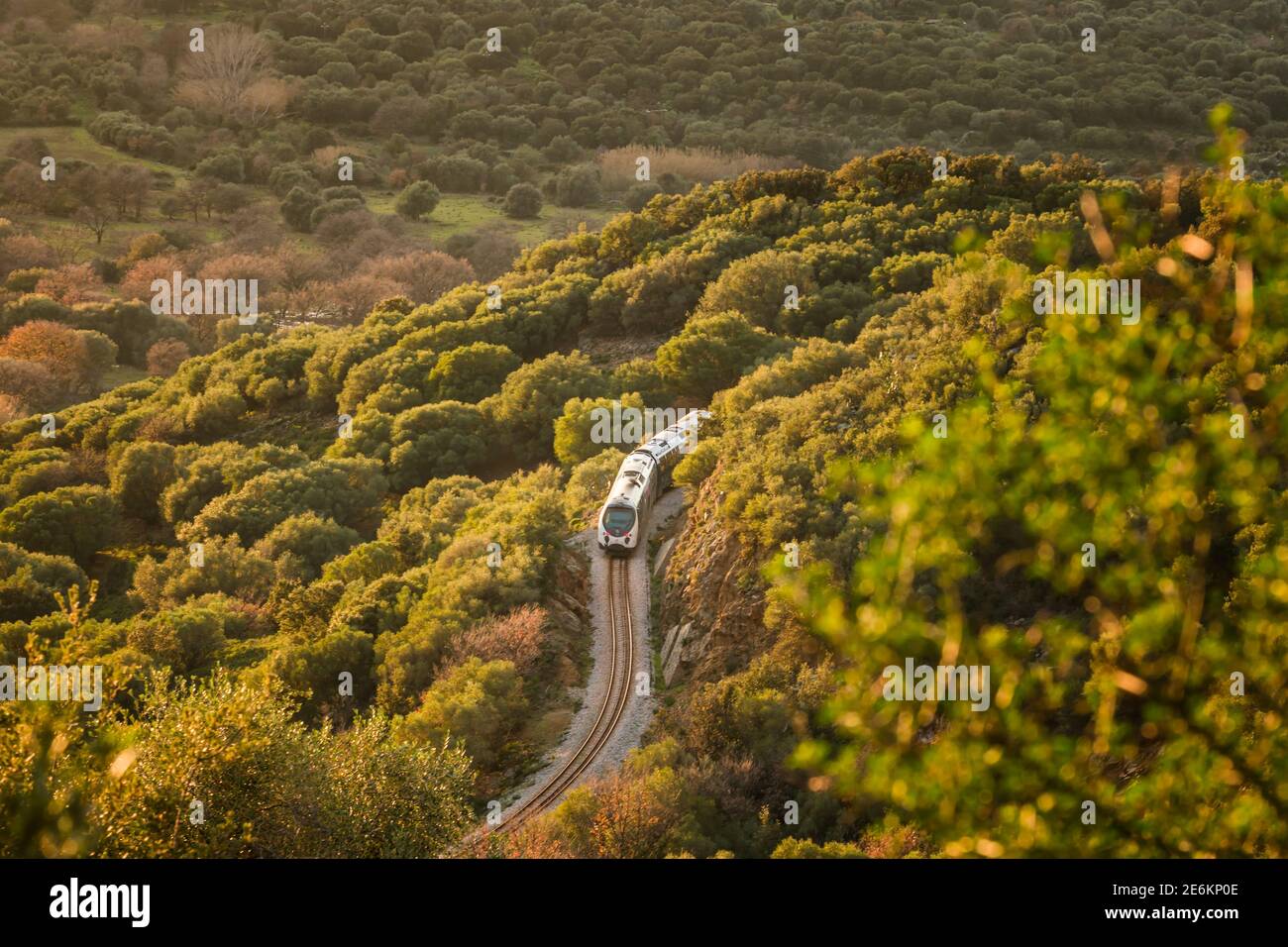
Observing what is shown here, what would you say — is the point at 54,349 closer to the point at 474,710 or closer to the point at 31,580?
the point at 31,580

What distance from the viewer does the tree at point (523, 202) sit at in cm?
11444

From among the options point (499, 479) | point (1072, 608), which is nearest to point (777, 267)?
point (499, 479)

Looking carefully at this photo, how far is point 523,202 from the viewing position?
4505 inches

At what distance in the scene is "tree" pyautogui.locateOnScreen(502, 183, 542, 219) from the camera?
4505 inches

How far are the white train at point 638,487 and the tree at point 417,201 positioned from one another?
7967cm

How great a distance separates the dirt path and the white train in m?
0.61

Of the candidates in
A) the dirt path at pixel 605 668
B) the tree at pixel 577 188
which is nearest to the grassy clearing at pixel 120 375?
the tree at pixel 577 188

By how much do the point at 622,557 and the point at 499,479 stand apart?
65.7 feet

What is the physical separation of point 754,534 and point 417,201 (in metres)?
91.8

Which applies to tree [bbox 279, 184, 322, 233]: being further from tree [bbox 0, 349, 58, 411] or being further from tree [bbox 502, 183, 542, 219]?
tree [bbox 0, 349, 58, 411]

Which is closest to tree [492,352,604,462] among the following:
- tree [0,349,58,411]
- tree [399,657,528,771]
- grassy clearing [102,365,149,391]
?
tree [399,657,528,771]

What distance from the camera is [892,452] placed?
29906 millimetres

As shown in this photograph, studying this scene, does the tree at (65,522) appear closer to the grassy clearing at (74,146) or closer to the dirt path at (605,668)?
the dirt path at (605,668)

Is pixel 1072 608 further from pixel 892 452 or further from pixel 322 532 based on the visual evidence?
pixel 322 532
